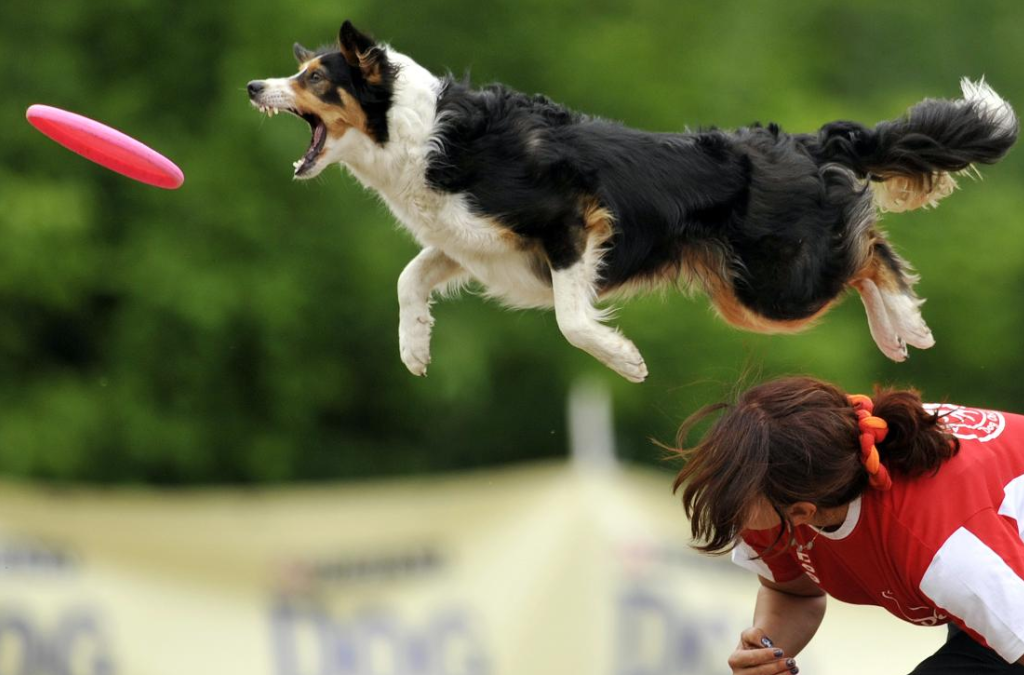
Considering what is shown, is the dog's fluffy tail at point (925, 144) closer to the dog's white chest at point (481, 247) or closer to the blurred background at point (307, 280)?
the dog's white chest at point (481, 247)

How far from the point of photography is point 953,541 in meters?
3.37

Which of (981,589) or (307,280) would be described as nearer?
(981,589)

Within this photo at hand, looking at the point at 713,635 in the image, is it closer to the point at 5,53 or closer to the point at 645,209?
the point at 645,209

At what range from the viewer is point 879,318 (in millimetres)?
4730

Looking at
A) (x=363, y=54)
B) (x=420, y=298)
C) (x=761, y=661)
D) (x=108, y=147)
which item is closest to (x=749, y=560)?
(x=761, y=661)

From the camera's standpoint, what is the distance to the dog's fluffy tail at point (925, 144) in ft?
15.0

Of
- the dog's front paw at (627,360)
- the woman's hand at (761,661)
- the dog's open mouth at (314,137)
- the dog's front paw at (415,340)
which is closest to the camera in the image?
the woman's hand at (761,661)

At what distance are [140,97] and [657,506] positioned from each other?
5586mm

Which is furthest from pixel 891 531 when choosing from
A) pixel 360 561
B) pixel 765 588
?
pixel 360 561

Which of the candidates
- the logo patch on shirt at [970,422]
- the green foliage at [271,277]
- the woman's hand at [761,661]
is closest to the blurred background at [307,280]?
the green foliage at [271,277]

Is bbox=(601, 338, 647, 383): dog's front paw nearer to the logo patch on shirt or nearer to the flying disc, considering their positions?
the logo patch on shirt

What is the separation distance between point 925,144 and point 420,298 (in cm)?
160

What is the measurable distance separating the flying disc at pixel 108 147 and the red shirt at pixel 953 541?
189cm

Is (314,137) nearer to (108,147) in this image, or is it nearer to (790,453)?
(108,147)
